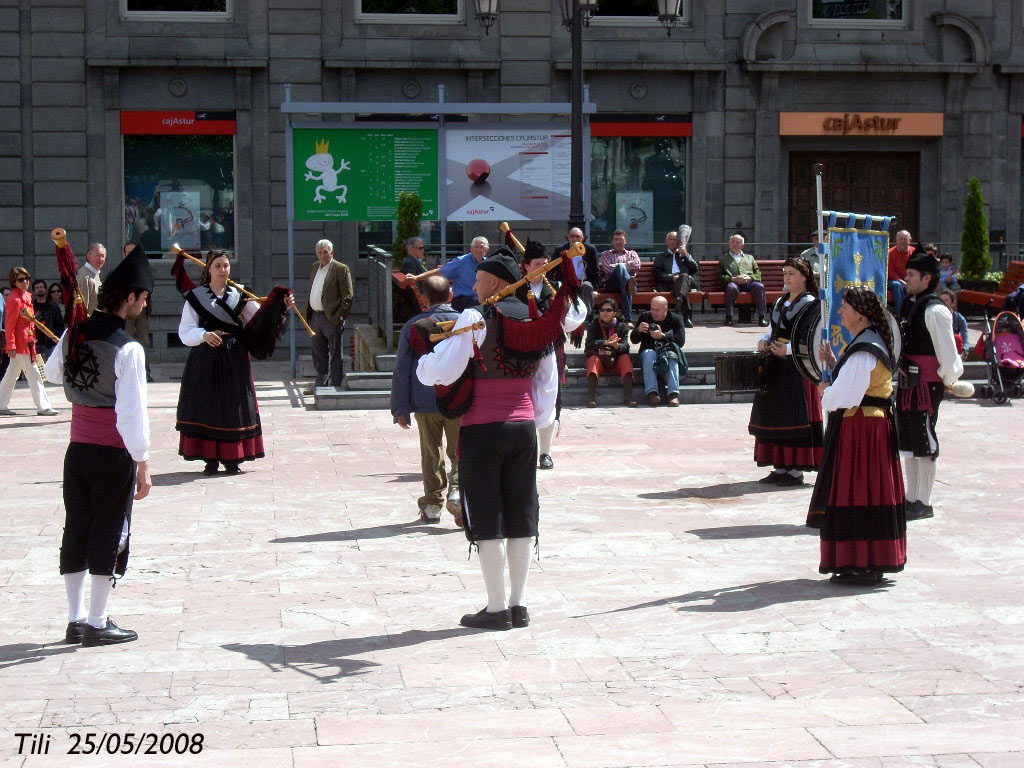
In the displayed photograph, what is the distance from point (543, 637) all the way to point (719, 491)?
4.66 meters

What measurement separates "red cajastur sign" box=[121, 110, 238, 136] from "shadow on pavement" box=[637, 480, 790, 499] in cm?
1479

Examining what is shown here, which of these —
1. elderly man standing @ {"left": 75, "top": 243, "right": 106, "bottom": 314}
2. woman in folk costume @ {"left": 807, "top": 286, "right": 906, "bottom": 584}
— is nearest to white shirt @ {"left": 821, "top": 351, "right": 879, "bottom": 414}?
woman in folk costume @ {"left": 807, "top": 286, "right": 906, "bottom": 584}

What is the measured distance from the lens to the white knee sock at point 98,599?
23.8 feet

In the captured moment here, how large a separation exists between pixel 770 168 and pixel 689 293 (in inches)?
161

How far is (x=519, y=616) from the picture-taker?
7.62 meters

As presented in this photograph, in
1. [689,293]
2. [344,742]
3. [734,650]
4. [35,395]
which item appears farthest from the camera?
[689,293]

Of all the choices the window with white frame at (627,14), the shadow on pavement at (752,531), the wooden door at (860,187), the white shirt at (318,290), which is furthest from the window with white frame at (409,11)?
the shadow on pavement at (752,531)

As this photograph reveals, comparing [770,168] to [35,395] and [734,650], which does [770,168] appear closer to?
[35,395]

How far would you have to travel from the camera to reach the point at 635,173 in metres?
25.9

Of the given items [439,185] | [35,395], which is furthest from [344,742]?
[439,185]

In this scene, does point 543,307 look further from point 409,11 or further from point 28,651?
point 409,11

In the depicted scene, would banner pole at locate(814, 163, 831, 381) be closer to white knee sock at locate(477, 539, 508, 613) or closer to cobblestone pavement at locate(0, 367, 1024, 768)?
cobblestone pavement at locate(0, 367, 1024, 768)

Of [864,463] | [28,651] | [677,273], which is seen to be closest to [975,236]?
[677,273]

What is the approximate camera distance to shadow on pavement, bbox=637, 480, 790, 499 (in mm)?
11562
